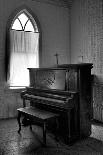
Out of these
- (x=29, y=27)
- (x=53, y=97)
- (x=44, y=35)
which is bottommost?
(x=53, y=97)

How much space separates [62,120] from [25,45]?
2.58m

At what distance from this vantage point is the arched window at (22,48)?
5.09 m

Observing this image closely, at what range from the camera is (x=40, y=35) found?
5445mm

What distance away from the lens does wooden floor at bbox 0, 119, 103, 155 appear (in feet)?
10.1

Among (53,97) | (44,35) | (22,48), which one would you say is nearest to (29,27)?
(44,35)

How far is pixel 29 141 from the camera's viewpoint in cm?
341

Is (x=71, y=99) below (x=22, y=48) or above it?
below

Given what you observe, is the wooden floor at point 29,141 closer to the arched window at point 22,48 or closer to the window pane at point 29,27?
the arched window at point 22,48

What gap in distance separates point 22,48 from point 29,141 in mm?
2734

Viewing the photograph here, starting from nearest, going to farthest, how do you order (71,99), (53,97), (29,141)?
1. (71,99)
2. (29,141)
3. (53,97)

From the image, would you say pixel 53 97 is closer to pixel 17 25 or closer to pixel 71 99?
pixel 71 99

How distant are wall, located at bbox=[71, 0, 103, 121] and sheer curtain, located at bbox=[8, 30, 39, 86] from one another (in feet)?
4.07

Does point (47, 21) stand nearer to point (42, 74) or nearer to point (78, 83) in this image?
point (42, 74)

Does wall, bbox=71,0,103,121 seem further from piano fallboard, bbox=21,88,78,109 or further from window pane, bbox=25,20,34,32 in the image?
piano fallboard, bbox=21,88,78,109
